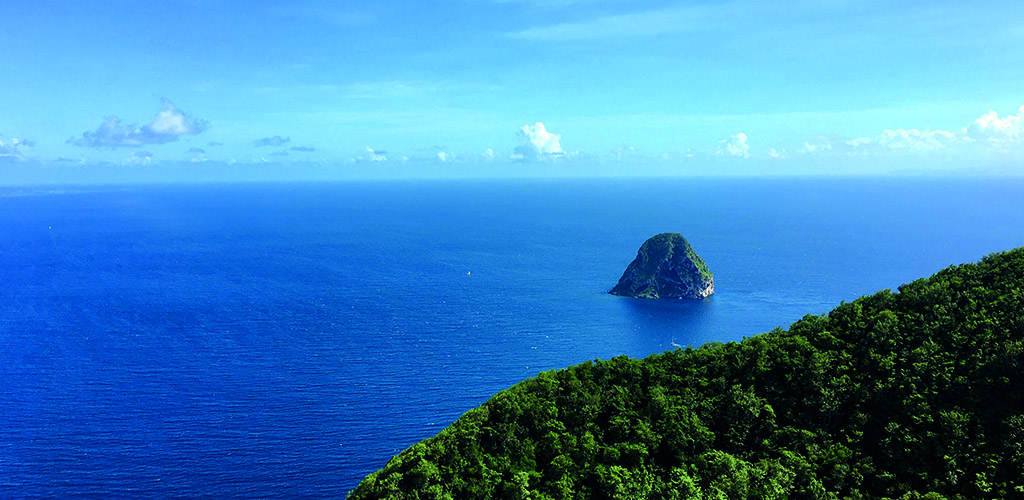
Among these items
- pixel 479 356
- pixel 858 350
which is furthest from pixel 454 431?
pixel 479 356

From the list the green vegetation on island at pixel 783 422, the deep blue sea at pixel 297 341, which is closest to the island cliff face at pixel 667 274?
the deep blue sea at pixel 297 341

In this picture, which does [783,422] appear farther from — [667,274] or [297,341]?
[667,274]

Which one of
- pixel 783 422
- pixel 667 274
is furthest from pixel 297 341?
pixel 783 422

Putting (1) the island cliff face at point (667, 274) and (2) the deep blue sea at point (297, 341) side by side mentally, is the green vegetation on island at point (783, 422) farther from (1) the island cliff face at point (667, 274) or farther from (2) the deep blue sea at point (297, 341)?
(1) the island cliff face at point (667, 274)

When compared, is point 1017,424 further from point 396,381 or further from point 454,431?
point 396,381

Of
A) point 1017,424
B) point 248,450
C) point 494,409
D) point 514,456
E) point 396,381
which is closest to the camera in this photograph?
point 1017,424
